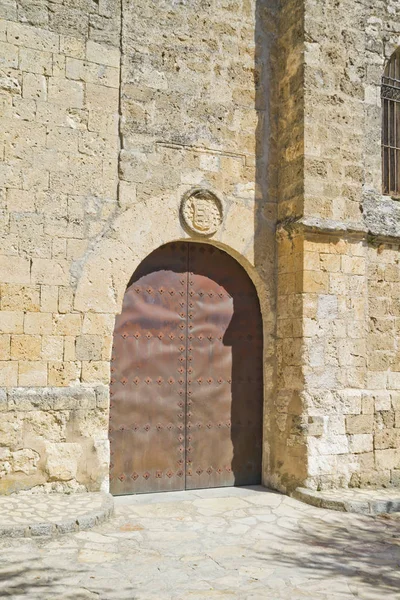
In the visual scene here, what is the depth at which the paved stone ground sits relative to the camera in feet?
11.8

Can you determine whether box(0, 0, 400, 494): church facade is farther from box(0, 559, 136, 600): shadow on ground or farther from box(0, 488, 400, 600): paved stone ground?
box(0, 559, 136, 600): shadow on ground

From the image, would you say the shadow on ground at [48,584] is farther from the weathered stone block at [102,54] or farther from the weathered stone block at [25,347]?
the weathered stone block at [102,54]

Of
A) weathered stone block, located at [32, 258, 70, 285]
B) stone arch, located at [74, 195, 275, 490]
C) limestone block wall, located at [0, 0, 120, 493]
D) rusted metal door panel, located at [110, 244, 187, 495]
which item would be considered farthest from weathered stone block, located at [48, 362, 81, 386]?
weathered stone block, located at [32, 258, 70, 285]

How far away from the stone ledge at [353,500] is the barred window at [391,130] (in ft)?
10.8

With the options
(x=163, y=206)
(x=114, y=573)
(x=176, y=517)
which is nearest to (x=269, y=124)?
(x=163, y=206)

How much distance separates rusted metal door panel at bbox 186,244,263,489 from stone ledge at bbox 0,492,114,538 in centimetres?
123

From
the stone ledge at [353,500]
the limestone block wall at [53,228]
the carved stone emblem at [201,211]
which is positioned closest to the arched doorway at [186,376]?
the carved stone emblem at [201,211]

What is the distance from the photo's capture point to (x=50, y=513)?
470 cm

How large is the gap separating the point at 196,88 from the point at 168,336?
2.41 meters

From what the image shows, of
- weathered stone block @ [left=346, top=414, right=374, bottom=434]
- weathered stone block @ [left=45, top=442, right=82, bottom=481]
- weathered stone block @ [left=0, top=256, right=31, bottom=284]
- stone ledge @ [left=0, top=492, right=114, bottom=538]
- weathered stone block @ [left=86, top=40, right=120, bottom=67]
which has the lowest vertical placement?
stone ledge @ [left=0, top=492, right=114, bottom=538]

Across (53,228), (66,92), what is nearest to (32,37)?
(66,92)

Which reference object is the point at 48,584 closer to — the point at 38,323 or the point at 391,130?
the point at 38,323

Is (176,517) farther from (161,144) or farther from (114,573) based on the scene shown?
(161,144)

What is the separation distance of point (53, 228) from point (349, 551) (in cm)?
347
